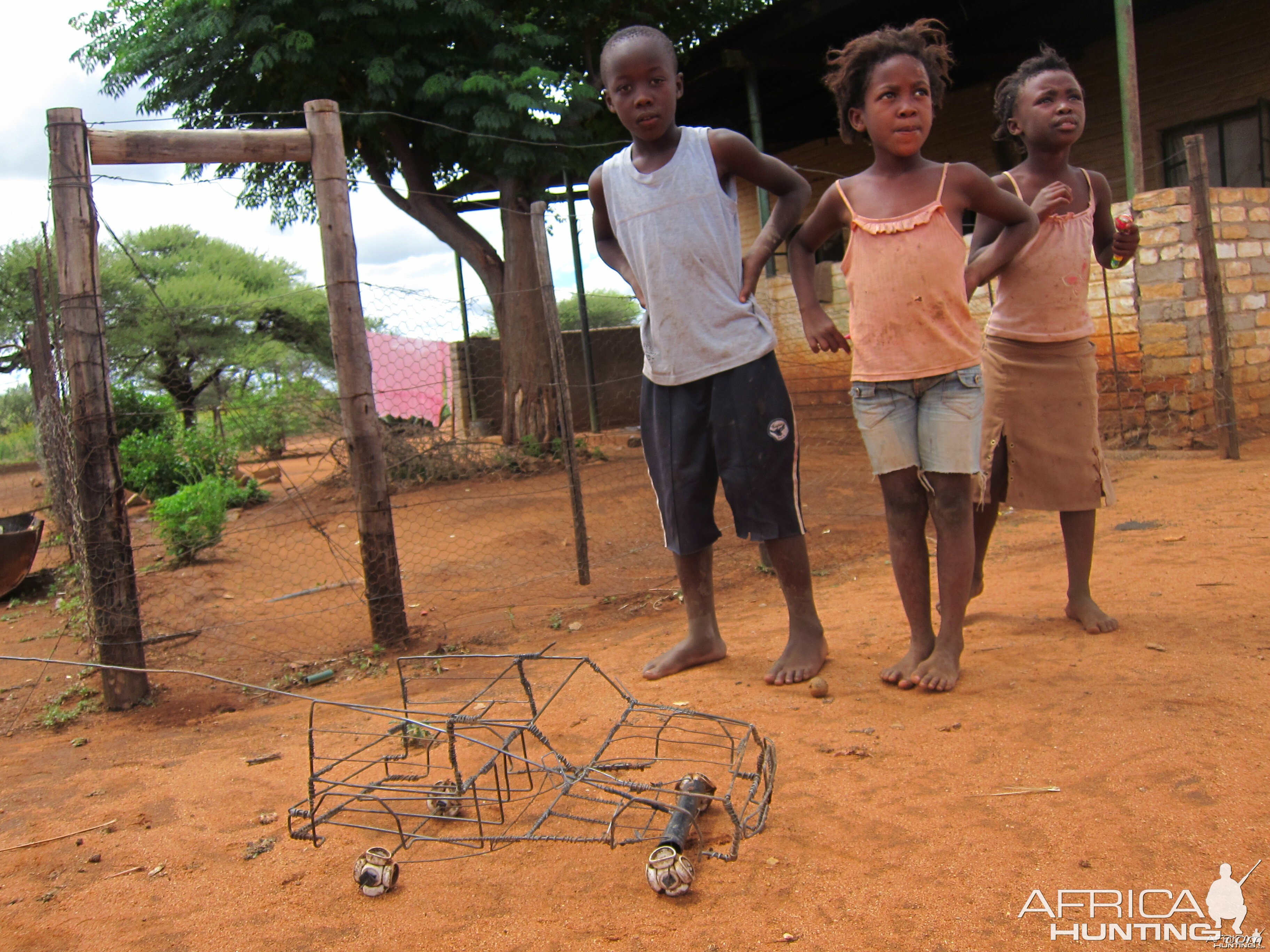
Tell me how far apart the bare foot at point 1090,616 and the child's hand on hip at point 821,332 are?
1166 mm

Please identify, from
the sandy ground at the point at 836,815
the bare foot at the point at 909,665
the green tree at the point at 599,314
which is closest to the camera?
the sandy ground at the point at 836,815

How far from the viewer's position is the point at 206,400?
A: 21.4 m

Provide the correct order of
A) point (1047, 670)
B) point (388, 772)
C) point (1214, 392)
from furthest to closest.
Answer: point (1214, 392)
point (1047, 670)
point (388, 772)

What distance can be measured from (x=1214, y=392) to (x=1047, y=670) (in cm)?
476

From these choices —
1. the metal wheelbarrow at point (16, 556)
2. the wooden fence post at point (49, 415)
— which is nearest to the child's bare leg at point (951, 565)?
the wooden fence post at point (49, 415)

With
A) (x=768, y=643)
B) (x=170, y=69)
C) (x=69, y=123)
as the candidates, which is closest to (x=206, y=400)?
(x=170, y=69)

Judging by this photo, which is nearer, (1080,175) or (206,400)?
(1080,175)

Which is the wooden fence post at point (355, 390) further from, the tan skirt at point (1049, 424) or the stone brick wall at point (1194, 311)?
the stone brick wall at point (1194, 311)

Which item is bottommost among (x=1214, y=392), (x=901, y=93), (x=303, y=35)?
Result: (x=1214, y=392)

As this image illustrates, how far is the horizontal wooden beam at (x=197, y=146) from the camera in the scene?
370 centimetres

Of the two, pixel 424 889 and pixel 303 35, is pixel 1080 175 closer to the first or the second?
pixel 424 889

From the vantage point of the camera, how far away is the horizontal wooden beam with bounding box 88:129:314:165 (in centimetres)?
370

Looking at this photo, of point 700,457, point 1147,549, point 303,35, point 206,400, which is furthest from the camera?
point 206,400

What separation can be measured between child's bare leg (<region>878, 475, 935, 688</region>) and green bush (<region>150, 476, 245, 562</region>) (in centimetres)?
508
